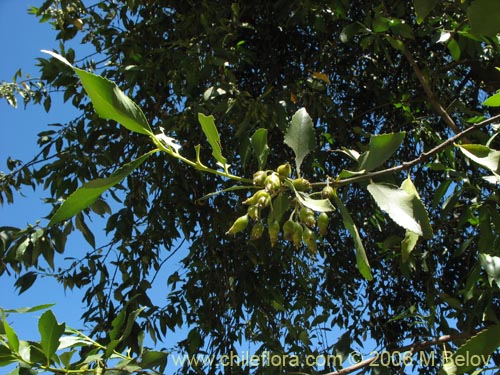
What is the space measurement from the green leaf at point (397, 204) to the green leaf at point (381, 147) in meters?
0.03

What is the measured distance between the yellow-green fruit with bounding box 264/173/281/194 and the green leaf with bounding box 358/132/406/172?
0.11 meters

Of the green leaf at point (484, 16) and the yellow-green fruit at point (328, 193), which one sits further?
the yellow-green fruit at point (328, 193)

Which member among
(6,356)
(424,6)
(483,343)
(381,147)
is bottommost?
(483,343)

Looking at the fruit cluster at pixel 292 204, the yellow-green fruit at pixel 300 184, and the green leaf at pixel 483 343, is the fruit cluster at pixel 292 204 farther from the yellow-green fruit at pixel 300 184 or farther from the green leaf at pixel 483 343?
the green leaf at pixel 483 343

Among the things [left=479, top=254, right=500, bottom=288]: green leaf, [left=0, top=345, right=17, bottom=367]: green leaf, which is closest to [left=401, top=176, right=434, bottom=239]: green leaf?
[left=479, top=254, right=500, bottom=288]: green leaf

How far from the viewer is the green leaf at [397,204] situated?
0.68m

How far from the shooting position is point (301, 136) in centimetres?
88

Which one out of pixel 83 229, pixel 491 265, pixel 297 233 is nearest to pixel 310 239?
pixel 297 233

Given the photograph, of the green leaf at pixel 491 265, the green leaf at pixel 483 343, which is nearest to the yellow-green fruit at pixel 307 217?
the green leaf at pixel 483 343

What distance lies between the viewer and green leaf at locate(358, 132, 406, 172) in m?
0.73

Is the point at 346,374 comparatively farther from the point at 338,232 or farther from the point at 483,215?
the point at 338,232

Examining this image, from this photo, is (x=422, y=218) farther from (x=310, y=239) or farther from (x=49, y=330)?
(x=49, y=330)

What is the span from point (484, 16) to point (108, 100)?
0.40 m

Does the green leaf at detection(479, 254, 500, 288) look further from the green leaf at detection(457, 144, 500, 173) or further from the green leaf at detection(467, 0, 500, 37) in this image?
the green leaf at detection(467, 0, 500, 37)
